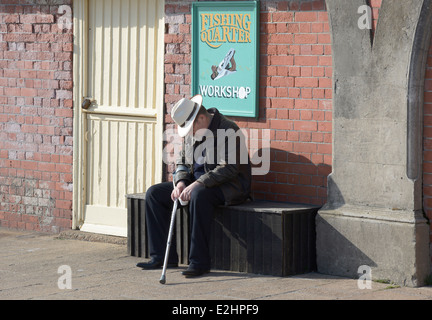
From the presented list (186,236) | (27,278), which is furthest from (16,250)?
(186,236)

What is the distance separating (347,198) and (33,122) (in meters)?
4.01

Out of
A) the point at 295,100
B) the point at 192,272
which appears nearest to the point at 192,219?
the point at 192,272

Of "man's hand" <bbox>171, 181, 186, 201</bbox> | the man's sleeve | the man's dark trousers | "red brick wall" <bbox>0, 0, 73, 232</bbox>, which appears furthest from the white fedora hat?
"red brick wall" <bbox>0, 0, 73, 232</bbox>

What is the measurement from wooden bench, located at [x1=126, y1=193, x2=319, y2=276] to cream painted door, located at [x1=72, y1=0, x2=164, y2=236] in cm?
125

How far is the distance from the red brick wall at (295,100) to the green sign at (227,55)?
8cm

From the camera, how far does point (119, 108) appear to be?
30.9ft

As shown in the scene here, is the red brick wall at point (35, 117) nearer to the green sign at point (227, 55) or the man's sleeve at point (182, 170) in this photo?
the green sign at point (227, 55)

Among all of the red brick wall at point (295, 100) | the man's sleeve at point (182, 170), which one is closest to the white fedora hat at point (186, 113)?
the man's sleeve at point (182, 170)

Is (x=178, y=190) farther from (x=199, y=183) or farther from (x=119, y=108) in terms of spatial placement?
(x=119, y=108)

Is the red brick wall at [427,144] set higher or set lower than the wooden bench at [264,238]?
higher

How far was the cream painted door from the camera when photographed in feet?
30.1

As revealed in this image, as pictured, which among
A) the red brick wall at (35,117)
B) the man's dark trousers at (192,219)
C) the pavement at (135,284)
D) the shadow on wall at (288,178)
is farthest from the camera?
the red brick wall at (35,117)

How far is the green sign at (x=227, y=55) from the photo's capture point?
8359 mm

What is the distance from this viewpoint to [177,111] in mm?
8016
